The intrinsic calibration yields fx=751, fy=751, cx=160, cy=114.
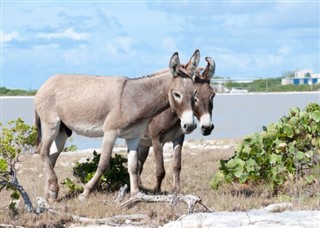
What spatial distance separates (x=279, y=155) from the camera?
1284 cm

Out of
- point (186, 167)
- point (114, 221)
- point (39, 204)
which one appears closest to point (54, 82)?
point (39, 204)

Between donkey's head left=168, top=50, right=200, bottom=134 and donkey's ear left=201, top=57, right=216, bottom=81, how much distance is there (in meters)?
0.72

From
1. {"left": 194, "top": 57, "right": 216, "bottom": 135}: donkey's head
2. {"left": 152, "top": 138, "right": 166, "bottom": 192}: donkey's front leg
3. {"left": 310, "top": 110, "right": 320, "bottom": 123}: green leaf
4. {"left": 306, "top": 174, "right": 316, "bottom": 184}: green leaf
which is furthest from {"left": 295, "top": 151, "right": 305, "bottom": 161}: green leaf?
{"left": 152, "top": 138, "right": 166, "bottom": 192}: donkey's front leg

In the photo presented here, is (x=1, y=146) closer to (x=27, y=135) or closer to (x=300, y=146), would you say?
(x=27, y=135)

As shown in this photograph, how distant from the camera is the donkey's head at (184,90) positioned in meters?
10.9

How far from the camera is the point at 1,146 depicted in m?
10.3

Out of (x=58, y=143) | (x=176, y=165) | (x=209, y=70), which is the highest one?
(x=209, y=70)

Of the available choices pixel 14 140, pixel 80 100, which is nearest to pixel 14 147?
pixel 14 140

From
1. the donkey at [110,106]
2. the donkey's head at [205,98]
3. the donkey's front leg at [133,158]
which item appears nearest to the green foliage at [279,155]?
the donkey's head at [205,98]

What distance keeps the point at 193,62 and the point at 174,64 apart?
35 cm

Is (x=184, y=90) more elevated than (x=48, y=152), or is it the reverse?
(x=184, y=90)

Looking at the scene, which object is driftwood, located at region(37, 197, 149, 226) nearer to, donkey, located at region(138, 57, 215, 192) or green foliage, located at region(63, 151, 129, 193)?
donkey, located at region(138, 57, 215, 192)

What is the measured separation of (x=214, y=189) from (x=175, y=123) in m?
1.34

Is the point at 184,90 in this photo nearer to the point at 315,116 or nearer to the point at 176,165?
the point at 176,165
